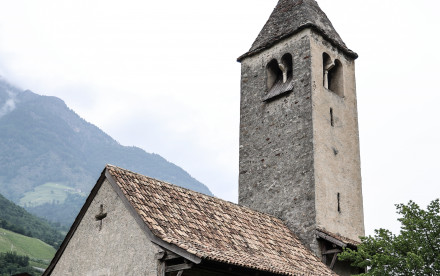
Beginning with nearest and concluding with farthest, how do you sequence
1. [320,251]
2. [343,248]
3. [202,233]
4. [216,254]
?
[216,254] → [202,233] → [343,248] → [320,251]

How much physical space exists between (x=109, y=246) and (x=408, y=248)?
303 inches

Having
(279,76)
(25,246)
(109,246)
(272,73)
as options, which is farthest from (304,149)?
(25,246)

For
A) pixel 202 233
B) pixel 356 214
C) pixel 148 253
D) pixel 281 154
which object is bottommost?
pixel 148 253

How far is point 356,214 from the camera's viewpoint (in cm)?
2017

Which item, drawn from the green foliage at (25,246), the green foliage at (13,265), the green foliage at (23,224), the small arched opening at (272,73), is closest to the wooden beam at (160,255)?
the small arched opening at (272,73)

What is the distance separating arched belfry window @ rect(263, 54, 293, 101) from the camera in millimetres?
21097

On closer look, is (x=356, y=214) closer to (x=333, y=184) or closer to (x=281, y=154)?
(x=333, y=184)

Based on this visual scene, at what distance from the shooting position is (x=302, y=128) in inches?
778

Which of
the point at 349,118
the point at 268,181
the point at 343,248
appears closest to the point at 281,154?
the point at 268,181

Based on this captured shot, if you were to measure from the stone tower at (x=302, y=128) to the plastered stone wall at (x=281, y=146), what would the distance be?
0.03 m

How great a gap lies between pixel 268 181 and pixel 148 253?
8.01 meters

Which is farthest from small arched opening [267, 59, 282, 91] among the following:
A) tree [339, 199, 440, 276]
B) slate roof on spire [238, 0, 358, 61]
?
tree [339, 199, 440, 276]

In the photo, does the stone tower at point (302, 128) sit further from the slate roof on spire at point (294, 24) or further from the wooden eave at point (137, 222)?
the wooden eave at point (137, 222)

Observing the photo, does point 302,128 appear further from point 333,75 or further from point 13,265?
point 13,265
